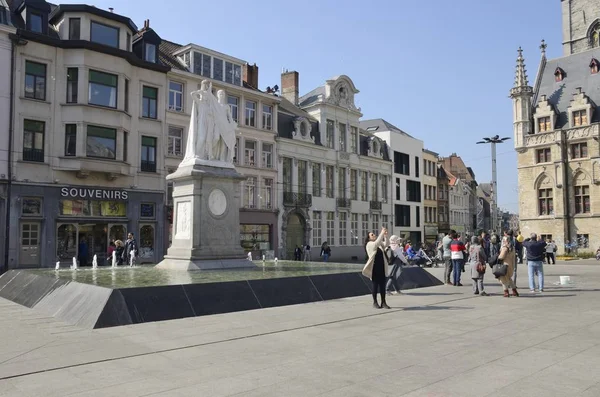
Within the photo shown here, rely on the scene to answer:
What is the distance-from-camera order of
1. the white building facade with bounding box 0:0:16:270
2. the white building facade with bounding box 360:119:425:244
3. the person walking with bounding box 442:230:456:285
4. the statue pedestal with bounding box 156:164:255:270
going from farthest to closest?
the white building facade with bounding box 360:119:425:244 < the white building facade with bounding box 0:0:16:270 < the person walking with bounding box 442:230:456:285 < the statue pedestal with bounding box 156:164:255:270

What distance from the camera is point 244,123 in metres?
37.3

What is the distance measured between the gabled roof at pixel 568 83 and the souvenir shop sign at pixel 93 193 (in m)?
40.7

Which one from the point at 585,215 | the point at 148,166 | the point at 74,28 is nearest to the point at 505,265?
the point at 148,166

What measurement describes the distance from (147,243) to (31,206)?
6.93 m

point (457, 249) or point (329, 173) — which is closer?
point (457, 249)

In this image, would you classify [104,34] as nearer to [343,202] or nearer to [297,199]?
[297,199]

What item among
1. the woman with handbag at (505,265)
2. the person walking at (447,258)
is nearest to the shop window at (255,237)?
the person walking at (447,258)

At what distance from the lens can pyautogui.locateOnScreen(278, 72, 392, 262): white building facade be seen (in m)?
41.4

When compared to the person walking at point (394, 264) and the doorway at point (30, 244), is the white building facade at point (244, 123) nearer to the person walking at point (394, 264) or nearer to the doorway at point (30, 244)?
the doorway at point (30, 244)

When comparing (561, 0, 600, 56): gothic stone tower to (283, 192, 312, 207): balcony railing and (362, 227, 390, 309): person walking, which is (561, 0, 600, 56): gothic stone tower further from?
(362, 227, 390, 309): person walking

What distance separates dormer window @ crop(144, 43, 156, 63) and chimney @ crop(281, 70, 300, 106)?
17.2 meters

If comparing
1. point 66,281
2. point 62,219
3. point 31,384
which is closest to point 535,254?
point 66,281

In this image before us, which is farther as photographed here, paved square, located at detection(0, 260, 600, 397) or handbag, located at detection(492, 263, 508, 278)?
handbag, located at detection(492, 263, 508, 278)

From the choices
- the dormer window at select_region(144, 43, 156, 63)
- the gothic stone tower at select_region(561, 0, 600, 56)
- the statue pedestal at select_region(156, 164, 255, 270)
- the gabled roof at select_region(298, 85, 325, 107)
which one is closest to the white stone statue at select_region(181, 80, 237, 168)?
the statue pedestal at select_region(156, 164, 255, 270)
